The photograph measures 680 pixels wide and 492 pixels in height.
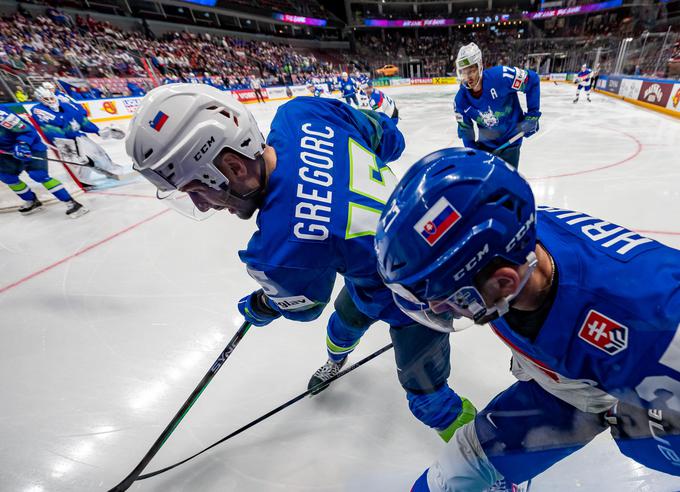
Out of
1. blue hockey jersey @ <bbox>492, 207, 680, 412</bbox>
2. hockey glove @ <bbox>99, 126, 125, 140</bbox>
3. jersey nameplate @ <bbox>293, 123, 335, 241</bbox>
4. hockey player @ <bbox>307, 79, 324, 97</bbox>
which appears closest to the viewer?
blue hockey jersey @ <bbox>492, 207, 680, 412</bbox>

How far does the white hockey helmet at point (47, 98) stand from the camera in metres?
4.90

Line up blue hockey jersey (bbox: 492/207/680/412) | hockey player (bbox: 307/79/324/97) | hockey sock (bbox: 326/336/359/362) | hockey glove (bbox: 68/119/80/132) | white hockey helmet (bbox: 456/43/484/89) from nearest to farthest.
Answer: blue hockey jersey (bbox: 492/207/680/412) < hockey sock (bbox: 326/336/359/362) < white hockey helmet (bbox: 456/43/484/89) < hockey glove (bbox: 68/119/80/132) < hockey player (bbox: 307/79/324/97)

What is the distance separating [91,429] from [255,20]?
36.9 meters

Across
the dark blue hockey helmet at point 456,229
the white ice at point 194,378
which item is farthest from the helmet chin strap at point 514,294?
the white ice at point 194,378

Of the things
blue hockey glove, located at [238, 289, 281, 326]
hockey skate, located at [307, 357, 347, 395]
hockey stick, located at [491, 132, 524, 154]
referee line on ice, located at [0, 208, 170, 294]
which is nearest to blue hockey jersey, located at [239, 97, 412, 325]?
blue hockey glove, located at [238, 289, 281, 326]

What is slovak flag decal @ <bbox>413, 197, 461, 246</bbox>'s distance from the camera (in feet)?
2.38

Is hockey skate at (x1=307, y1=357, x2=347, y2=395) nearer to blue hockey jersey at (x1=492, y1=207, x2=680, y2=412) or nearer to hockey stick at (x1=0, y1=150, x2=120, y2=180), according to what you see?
blue hockey jersey at (x1=492, y1=207, x2=680, y2=412)

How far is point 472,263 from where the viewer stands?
29.5 inches

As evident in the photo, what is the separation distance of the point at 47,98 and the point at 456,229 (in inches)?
265

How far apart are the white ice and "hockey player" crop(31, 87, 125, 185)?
192 cm

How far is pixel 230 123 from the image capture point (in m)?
1.18

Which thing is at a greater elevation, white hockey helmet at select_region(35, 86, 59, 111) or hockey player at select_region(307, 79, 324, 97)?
white hockey helmet at select_region(35, 86, 59, 111)

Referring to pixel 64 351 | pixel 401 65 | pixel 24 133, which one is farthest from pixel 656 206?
pixel 401 65

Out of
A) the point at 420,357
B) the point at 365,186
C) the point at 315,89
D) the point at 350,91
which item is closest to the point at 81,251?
the point at 365,186
